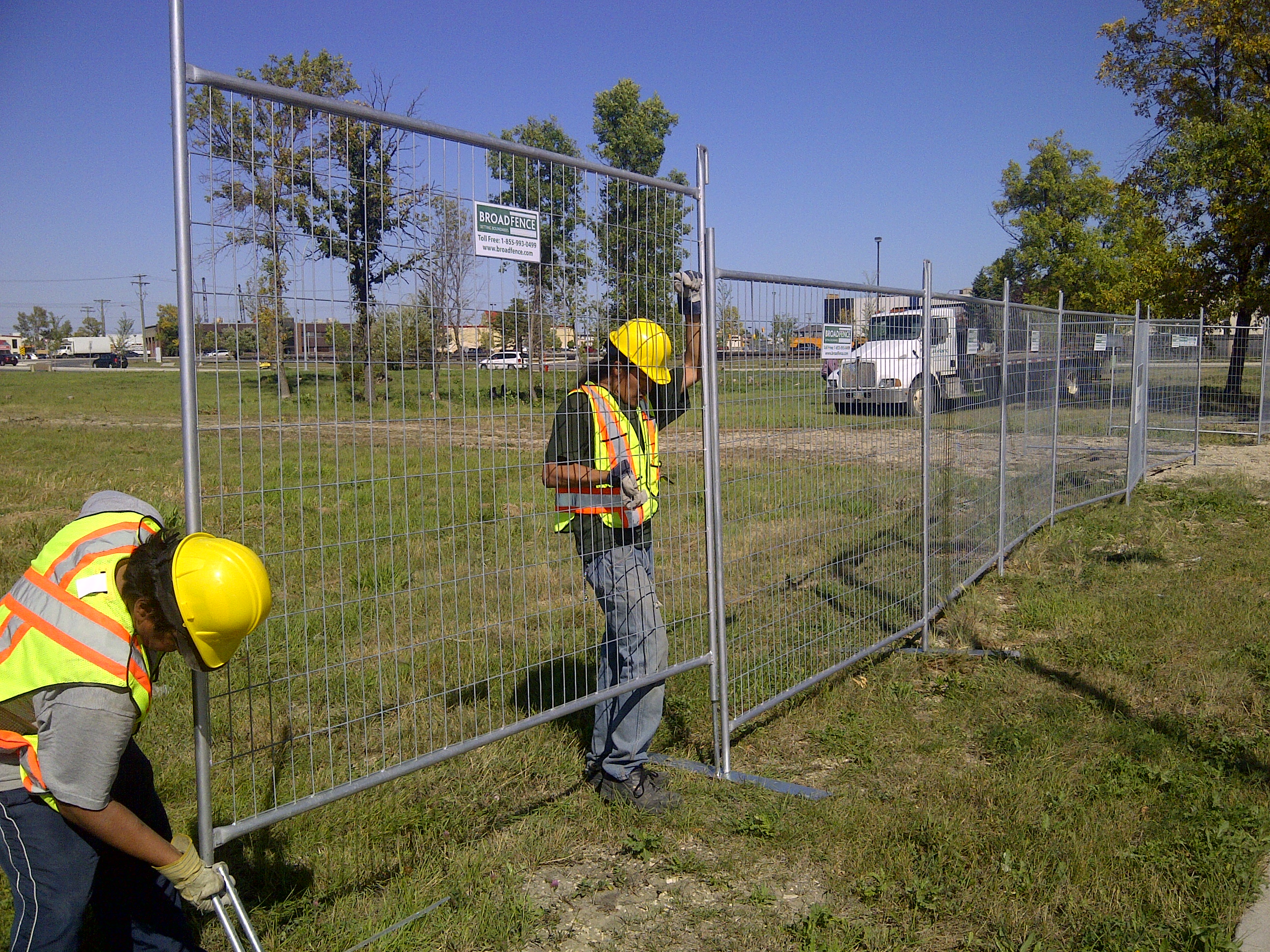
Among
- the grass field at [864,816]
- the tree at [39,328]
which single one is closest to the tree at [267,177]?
the grass field at [864,816]

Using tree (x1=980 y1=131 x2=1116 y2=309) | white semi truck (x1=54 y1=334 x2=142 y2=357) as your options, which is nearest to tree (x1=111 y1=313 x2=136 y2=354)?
white semi truck (x1=54 y1=334 x2=142 y2=357)

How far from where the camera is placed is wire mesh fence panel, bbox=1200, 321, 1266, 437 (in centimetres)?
1697

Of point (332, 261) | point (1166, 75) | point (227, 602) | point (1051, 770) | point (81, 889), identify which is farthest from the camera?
point (1166, 75)

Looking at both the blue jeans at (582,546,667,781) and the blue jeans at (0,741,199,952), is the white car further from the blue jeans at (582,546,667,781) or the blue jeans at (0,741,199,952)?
the blue jeans at (0,741,199,952)

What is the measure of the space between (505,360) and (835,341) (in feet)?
7.42

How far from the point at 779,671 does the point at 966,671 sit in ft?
4.65

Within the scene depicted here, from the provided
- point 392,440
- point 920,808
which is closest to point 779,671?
point 920,808

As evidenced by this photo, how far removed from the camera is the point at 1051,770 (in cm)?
435

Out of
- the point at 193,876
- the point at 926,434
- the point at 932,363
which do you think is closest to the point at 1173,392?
the point at 932,363

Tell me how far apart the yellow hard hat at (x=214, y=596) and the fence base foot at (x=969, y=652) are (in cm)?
467

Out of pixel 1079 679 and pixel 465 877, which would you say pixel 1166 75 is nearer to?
pixel 1079 679

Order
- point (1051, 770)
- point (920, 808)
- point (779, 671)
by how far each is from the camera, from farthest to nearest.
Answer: point (779, 671), point (1051, 770), point (920, 808)

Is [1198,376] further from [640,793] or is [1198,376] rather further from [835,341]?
[640,793]

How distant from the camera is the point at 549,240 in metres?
3.47
